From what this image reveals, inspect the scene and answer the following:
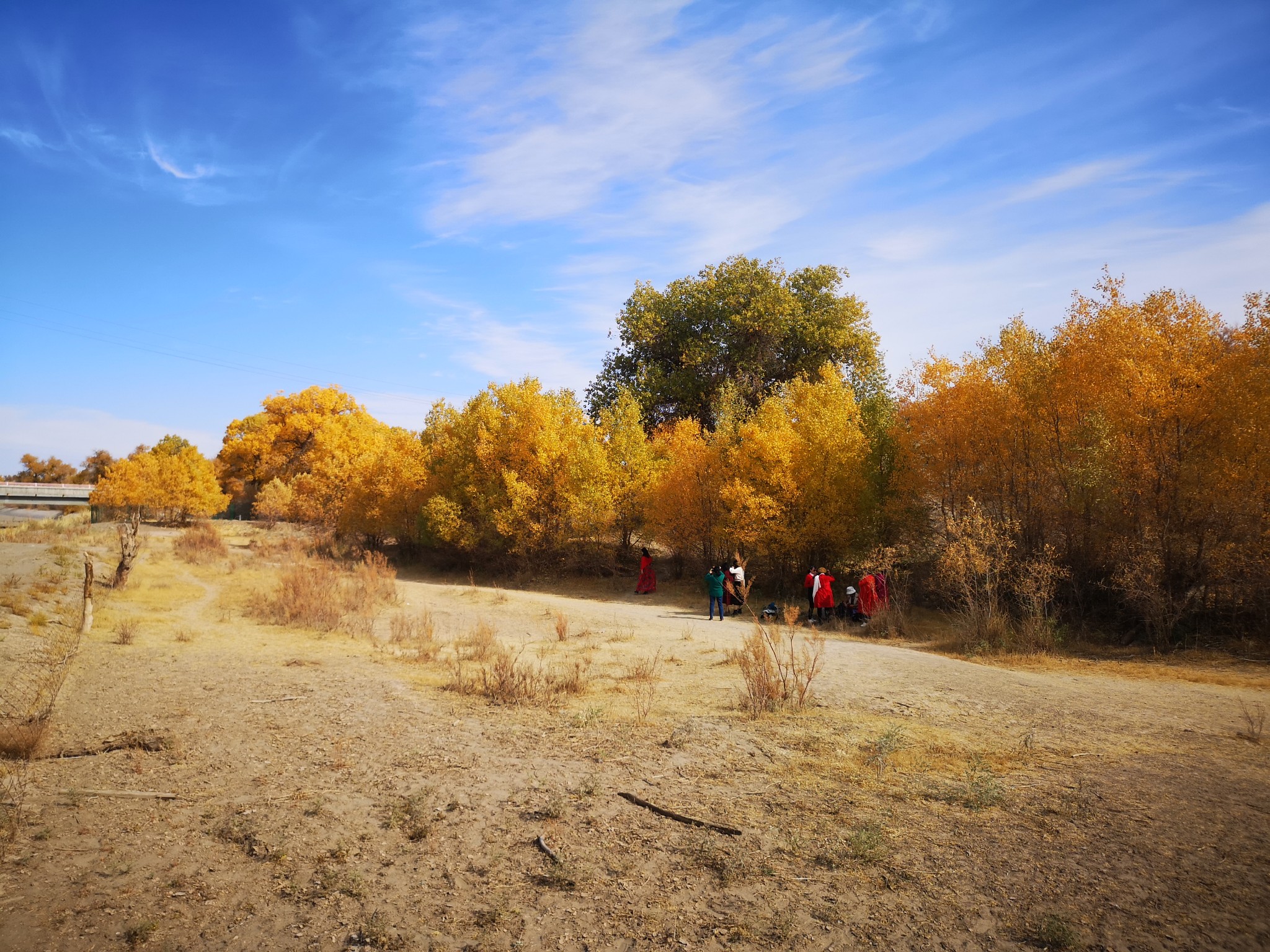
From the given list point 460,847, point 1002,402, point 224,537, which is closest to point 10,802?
point 460,847

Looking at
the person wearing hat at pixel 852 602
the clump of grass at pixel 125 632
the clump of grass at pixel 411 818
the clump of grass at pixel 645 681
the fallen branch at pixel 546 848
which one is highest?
the person wearing hat at pixel 852 602

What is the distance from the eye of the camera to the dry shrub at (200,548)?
27.5 metres

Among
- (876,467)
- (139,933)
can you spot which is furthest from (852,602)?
(139,933)

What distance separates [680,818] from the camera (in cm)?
568

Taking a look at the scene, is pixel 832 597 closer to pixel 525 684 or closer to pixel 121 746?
pixel 525 684

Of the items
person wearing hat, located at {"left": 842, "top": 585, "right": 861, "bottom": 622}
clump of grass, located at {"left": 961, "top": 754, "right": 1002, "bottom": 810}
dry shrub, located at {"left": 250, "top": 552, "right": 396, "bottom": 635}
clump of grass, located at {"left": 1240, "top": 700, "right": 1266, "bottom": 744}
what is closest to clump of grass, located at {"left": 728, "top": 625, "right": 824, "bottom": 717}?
clump of grass, located at {"left": 961, "top": 754, "right": 1002, "bottom": 810}

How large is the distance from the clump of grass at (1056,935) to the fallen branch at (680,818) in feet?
6.64

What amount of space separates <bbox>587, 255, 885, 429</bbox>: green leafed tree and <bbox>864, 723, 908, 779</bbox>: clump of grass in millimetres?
29052

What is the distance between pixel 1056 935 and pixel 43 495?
3544 inches

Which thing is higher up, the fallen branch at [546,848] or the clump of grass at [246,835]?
the fallen branch at [546,848]

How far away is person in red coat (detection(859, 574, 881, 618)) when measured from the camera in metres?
18.5

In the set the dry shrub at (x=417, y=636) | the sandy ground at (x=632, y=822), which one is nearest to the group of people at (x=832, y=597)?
the dry shrub at (x=417, y=636)

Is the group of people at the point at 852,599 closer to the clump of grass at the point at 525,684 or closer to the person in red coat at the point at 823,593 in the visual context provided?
the person in red coat at the point at 823,593

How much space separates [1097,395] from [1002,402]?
2.12m
